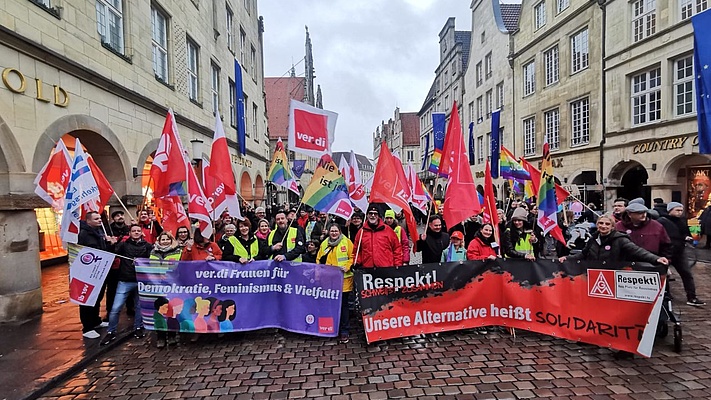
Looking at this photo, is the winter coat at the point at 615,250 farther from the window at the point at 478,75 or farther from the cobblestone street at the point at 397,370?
the window at the point at 478,75

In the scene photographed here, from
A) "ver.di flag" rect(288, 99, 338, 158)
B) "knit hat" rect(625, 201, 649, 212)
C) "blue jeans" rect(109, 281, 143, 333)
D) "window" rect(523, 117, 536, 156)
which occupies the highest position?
"window" rect(523, 117, 536, 156)

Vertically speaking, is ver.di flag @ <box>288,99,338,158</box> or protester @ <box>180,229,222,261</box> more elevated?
ver.di flag @ <box>288,99,338,158</box>

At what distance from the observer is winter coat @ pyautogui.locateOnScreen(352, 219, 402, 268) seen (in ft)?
18.6

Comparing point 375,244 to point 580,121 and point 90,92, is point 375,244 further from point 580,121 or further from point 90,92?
point 580,121

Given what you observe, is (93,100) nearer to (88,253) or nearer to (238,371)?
(88,253)

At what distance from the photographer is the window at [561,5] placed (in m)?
20.1

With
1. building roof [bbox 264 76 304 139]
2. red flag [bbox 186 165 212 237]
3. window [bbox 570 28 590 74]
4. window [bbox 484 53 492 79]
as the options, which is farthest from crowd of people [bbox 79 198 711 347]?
building roof [bbox 264 76 304 139]

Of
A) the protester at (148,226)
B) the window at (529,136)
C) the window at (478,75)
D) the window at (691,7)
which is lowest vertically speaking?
the protester at (148,226)

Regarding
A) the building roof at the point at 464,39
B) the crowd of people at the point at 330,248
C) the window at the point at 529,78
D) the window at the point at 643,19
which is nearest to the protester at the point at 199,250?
the crowd of people at the point at 330,248

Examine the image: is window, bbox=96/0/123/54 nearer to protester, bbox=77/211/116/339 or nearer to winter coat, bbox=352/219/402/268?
protester, bbox=77/211/116/339

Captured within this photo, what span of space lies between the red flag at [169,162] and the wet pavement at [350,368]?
235 centimetres

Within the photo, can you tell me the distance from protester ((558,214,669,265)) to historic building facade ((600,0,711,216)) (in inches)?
474

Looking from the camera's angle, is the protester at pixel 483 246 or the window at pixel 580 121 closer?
the protester at pixel 483 246

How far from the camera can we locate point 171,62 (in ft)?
39.9
